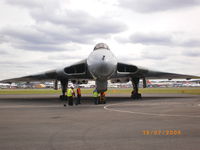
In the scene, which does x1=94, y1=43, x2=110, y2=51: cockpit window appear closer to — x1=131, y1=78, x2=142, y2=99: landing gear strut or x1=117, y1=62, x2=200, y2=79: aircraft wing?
x1=117, y1=62, x2=200, y2=79: aircraft wing

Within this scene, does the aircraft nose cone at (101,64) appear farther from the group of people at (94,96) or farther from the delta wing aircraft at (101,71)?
the group of people at (94,96)

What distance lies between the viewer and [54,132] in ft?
21.2

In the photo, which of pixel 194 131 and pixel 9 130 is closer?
pixel 194 131

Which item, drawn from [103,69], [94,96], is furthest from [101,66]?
[94,96]

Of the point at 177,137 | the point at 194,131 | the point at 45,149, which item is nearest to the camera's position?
the point at 45,149

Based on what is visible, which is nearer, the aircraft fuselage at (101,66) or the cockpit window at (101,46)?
the aircraft fuselage at (101,66)

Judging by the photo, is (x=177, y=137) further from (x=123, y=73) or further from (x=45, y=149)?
(x=123, y=73)

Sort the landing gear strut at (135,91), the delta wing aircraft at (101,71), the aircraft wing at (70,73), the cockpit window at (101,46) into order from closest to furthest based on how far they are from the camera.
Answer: the delta wing aircraft at (101,71) < the cockpit window at (101,46) < the aircraft wing at (70,73) < the landing gear strut at (135,91)

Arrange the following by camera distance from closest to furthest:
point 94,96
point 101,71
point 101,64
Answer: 1. point 101,64
2. point 101,71
3. point 94,96

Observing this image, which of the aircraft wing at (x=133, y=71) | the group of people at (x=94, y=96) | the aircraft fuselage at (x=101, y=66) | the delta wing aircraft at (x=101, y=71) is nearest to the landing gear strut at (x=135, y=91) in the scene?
the delta wing aircraft at (x=101, y=71)

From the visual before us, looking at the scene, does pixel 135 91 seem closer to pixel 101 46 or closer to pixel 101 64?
pixel 101 46

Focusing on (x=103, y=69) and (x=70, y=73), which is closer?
(x=103, y=69)

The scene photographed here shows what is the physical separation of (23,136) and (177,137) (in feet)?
11.9

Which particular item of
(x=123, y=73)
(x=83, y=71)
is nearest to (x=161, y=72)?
(x=123, y=73)
